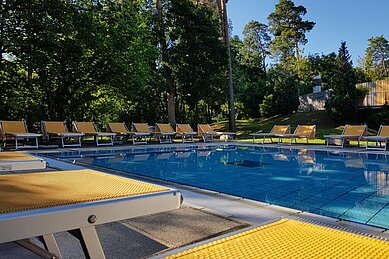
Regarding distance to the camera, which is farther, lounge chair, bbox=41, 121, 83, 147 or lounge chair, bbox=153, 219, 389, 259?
lounge chair, bbox=41, 121, 83, 147

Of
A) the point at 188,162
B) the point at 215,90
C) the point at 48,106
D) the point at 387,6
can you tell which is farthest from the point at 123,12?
the point at 387,6

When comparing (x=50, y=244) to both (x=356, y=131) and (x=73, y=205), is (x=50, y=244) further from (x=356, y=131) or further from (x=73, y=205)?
(x=356, y=131)

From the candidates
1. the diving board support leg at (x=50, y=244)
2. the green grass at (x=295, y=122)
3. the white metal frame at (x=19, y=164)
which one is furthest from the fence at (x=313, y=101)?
the diving board support leg at (x=50, y=244)

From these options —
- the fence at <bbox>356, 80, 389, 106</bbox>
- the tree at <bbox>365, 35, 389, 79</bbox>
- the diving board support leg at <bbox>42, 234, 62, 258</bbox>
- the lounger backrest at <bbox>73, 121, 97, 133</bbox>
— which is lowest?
the diving board support leg at <bbox>42, 234, 62, 258</bbox>

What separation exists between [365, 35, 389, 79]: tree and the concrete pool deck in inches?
2121

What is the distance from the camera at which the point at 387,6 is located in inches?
1406

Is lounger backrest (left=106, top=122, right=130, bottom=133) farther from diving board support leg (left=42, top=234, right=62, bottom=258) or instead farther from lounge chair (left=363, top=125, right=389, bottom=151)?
diving board support leg (left=42, top=234, right=62, bottom=258)

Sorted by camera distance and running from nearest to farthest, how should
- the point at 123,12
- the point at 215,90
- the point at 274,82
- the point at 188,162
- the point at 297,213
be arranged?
the point at 297,213 → the point at 188,162 → the point at 123,12 → the point at 215,90 → the point at 274,82

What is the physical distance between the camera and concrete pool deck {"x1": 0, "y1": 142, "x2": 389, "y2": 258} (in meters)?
2.57

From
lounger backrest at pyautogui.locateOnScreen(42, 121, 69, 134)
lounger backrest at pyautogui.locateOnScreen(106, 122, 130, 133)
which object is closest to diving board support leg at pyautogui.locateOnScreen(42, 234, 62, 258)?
lounger backrest at pyautogui.locateOnScreen(42, 121, 69, 134)

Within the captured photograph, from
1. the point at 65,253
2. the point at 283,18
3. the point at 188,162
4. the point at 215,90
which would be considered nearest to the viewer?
the point at 65,253

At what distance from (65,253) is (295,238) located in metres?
1.94

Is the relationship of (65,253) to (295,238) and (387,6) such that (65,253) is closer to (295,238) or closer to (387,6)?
(295,238)

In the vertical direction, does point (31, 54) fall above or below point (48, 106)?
above
